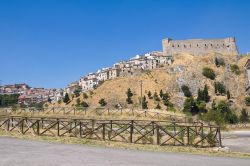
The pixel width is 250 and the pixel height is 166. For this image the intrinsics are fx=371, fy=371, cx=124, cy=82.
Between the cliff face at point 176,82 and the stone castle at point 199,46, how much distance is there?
5.85 metres

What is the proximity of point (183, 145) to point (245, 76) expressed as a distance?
105 m

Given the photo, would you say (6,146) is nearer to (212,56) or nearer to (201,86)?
(201,86)

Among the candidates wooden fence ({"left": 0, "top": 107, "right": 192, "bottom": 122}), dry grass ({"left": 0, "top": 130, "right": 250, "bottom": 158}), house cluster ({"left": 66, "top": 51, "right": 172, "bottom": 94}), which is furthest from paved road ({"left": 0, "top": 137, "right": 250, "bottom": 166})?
house cluster ({"left": 66, "top": 51, "right": 172, "bottom": 94})

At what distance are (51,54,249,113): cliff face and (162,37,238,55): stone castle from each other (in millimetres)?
5845

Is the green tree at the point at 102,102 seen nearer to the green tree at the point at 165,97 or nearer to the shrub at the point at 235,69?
the green tree at the point at 165,97

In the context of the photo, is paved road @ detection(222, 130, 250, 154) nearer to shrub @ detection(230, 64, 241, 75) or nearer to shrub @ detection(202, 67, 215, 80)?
shrub @ detection(202, 67, 215, 80)

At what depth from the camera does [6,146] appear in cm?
1833

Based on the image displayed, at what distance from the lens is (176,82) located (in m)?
113

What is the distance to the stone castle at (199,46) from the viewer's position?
437 ft

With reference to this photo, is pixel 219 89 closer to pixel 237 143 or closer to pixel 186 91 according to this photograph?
pixel 186 91

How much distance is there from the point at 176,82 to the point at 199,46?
90.5 ft

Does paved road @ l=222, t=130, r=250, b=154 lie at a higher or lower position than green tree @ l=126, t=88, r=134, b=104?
lower

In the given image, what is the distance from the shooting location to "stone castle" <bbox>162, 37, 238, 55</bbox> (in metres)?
133

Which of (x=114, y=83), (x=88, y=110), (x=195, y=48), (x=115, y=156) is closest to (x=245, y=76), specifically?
(x=195, y=48)
